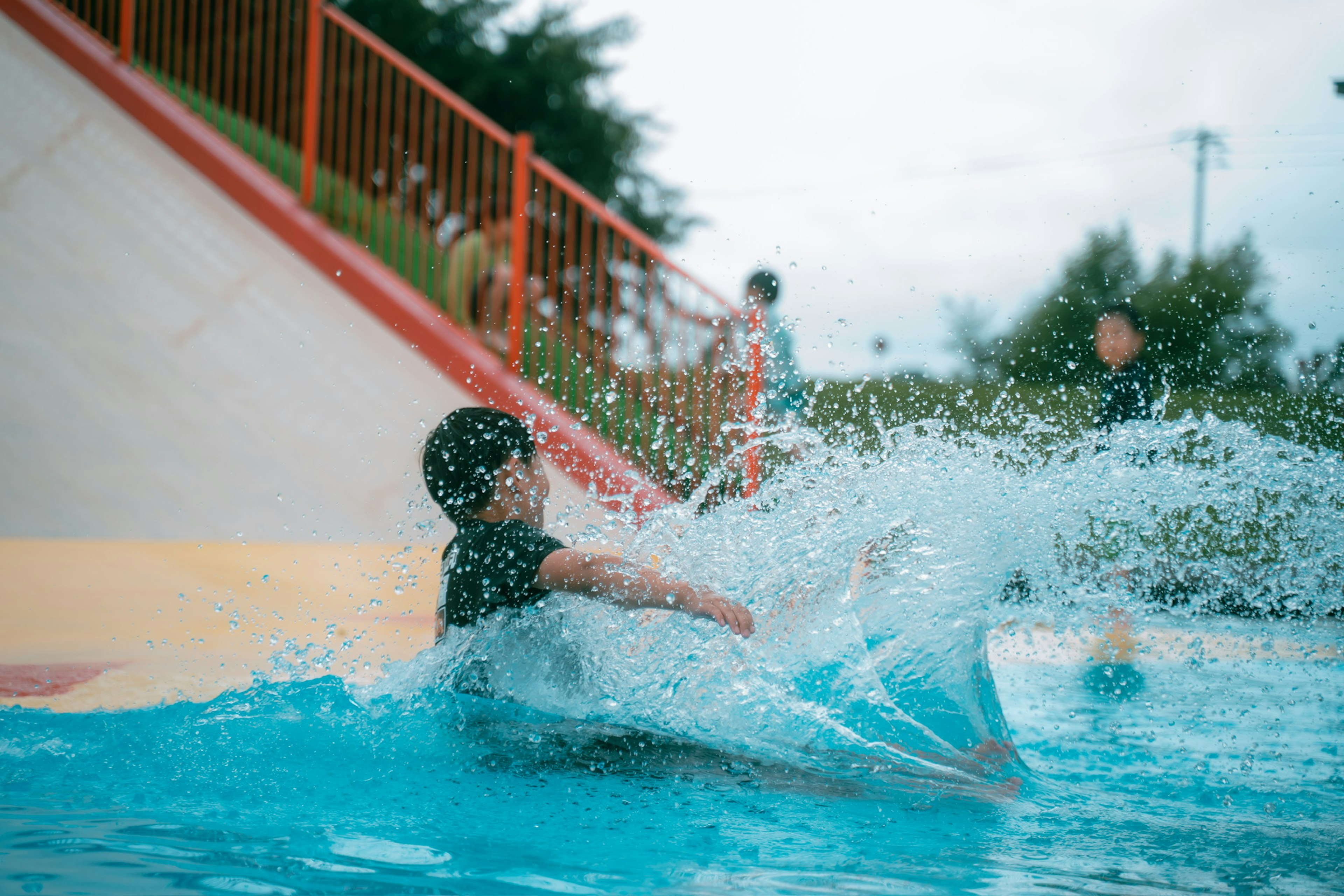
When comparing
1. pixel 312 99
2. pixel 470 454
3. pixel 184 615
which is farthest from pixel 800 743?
pixel 312 99

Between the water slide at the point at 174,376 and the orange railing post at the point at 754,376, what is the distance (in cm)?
110

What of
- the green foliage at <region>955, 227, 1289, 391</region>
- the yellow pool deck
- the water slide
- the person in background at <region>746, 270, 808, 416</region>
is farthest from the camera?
the water slide

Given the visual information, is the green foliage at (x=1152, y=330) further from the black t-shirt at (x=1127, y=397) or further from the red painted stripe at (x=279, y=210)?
the red painted stripe at (x=279, y=210)

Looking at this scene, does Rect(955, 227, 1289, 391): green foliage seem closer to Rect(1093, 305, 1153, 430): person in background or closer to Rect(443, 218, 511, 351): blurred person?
Rect(1093, 305, 1153, 430): person in background

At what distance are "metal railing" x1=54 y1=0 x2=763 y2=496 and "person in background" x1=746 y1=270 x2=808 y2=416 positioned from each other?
0.20m

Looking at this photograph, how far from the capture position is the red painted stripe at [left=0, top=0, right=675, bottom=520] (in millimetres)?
7359

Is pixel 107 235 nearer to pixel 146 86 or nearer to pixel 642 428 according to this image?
pixel 146 86

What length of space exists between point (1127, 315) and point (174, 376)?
5965 mm

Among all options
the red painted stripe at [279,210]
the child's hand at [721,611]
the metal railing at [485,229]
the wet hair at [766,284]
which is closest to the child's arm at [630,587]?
the child's hand at [721,611]

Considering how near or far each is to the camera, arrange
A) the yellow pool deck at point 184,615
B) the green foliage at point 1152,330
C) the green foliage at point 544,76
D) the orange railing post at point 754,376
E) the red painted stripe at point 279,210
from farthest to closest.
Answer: the green foliage at point 544,76
the red painted stripe at point 279,210
the orange railing post at point 754,376
the green foliage at point 1152,330
the yellow pool deck at point 184,615

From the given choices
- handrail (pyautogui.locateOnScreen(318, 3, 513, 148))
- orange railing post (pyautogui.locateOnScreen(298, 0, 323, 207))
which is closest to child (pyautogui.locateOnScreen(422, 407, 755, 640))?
handrail (pyautogui.locateOnScreen(318, 3, 513, 148))

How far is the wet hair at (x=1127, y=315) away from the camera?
17.0ft

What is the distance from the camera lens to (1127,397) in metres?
4.97

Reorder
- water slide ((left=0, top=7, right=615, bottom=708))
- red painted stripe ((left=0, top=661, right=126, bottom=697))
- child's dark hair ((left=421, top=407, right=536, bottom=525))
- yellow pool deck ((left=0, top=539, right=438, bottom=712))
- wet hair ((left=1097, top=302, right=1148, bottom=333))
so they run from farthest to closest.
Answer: water slide ((left=0, top=7, right=615, bottom=708)) < wet hair ((left=1097, top=302, right=1148, bottom=333)) < yellow pool deck ((left=0, top=539, right=438, bottom=712)) < red painted stripe ((left=0, top=661, right=126, bottom=697)) < child's dark hair ((left=421, top=407, right=536, bottom=525))
